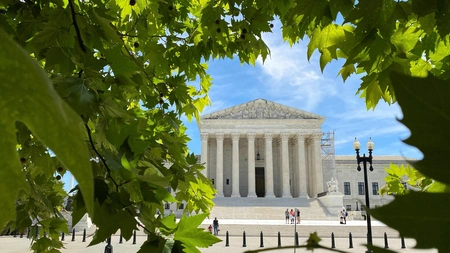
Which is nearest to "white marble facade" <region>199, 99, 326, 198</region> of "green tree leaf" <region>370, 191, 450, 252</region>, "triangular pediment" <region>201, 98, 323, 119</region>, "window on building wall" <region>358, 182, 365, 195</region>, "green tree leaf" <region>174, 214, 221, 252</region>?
"triangular pediment" <region>201, 98, 323, 119</region>

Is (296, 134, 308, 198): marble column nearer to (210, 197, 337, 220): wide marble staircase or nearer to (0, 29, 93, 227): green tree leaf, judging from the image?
(210, 197, 337, 220): wide marble staircase

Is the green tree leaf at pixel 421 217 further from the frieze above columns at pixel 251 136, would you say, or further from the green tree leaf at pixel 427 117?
the frieze above columns at pixel 251 136

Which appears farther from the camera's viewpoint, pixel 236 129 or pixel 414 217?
pixel 236 129

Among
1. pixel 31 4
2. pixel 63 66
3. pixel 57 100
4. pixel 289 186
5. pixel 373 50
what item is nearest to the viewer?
pixel 57 100

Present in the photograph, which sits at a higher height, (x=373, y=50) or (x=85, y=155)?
(x=373, y=50)

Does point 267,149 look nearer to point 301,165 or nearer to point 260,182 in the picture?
point 301,165

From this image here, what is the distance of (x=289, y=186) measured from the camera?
37625mm

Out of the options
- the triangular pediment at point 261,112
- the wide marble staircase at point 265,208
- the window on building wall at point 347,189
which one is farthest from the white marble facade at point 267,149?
the window on building wall at point 347,189

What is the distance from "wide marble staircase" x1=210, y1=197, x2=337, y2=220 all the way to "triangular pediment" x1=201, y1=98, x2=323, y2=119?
877 cm

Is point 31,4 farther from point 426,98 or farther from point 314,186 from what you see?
point 314,186

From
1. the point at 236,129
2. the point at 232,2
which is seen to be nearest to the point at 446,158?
the point at 232,2

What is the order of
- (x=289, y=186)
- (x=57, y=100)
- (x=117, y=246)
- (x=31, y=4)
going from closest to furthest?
(x=57, y=100), (x=31, y=4), (x=117, y=246), (x=289, y=186)

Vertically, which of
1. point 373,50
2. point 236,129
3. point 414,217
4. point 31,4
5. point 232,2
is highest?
point 236,129

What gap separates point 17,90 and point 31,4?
1.94 m
